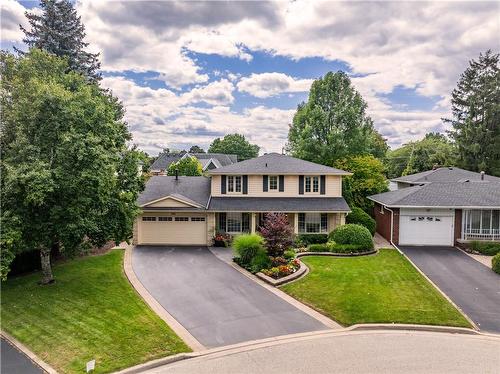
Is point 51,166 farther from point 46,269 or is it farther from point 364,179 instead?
point 364,179

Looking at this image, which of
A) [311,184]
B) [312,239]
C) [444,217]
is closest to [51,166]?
[312,239]

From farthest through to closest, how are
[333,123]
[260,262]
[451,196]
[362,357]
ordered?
1. [333,123]
2. [451,196]
3. [260,262]
4. [362,357]

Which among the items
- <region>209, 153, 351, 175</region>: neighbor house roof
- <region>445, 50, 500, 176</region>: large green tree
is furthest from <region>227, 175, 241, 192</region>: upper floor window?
<region>445, 50, 500, 176</region>: large green tree

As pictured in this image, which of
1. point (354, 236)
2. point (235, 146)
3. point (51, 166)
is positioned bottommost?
point (354, 236)

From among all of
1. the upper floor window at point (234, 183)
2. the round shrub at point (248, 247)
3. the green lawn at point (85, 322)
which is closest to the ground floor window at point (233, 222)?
the upper floor window at point (234, 183)

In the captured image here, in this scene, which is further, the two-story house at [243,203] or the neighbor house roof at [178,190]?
the neighbor house roof at [178,190]

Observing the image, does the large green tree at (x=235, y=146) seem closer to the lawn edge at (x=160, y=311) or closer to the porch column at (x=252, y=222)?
the porch column at (x=252, y=222)

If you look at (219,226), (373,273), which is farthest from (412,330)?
(219,226)
